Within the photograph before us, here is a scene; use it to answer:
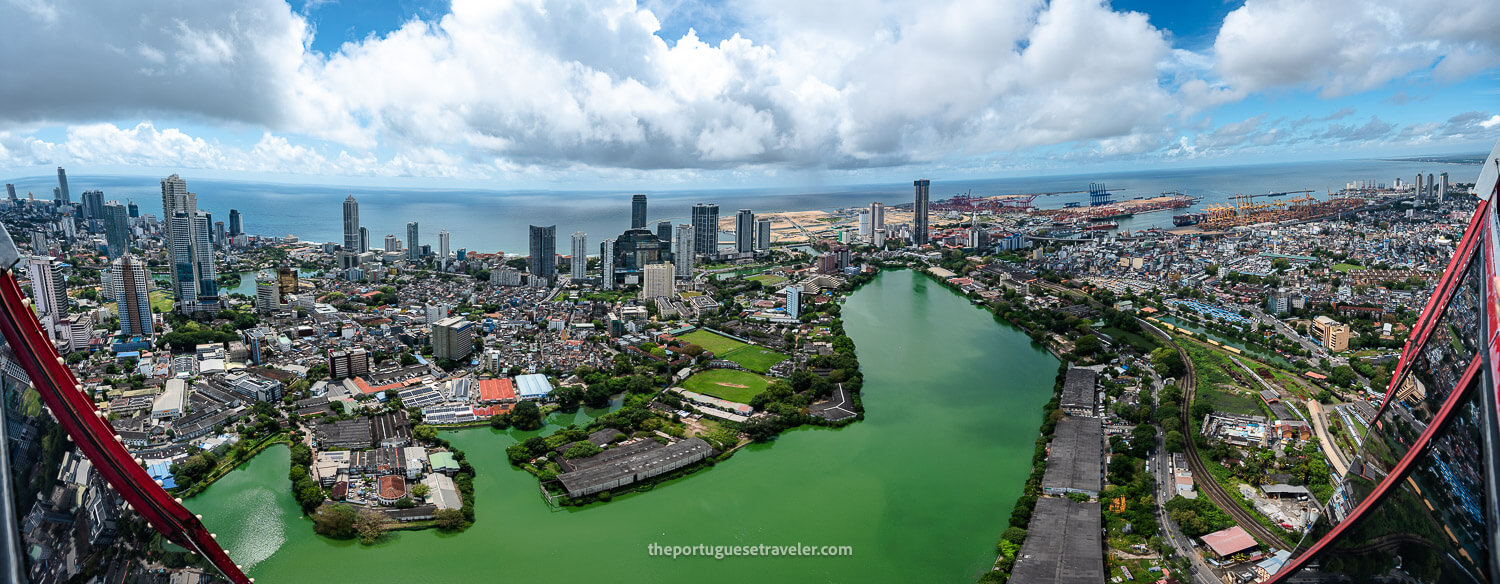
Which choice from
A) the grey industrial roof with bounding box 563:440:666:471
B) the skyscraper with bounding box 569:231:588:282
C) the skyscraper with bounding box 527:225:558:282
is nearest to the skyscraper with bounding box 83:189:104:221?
the skyscraper with bounding box 527:225:558:282

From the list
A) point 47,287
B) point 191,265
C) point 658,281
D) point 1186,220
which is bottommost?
point 658,281

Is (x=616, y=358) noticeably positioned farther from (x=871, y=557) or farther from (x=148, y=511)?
(x=148, y=511)

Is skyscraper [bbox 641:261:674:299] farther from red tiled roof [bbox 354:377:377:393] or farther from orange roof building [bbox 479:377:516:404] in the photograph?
red tiled roof [bbox 354:377:377:393]

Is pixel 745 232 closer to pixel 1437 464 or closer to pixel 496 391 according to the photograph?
pixel 496 391

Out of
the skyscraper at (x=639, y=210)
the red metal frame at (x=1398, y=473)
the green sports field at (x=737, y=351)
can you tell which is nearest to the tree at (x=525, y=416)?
the green sports field at (x=737, y=351)

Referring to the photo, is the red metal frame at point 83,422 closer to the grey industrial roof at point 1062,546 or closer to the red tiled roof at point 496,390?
the grey industrial roof at point 1062,546

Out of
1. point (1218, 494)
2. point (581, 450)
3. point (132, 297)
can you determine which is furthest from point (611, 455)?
point (132, 297)

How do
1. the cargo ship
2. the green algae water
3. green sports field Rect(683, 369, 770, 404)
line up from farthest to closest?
the cargo ship → green sports field Rect(683, 369, 770, 404) → the green algae water

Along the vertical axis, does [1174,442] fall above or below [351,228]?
below
